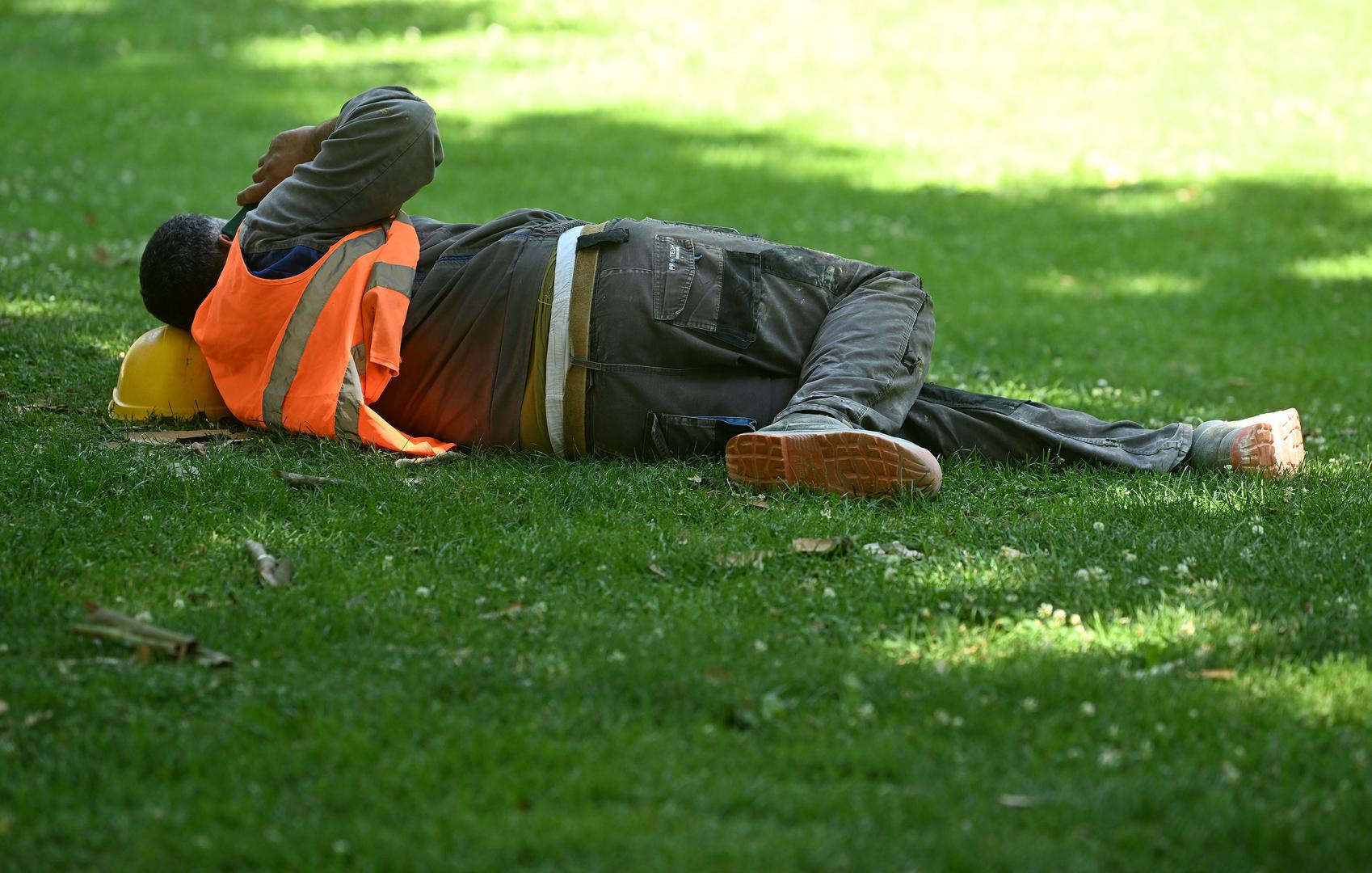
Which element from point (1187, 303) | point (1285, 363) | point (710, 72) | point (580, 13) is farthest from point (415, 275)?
point (580, 13)

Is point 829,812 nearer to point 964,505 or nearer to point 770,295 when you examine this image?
point 964,505

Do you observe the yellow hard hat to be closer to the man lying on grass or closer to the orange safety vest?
the man lying on grass

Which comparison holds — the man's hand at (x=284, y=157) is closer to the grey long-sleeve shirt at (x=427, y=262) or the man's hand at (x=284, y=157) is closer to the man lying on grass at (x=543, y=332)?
the man lying on grass at (x=543, y=332)

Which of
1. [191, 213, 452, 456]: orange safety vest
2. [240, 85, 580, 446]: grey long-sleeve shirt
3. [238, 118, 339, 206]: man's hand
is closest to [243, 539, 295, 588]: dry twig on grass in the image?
[191, 213, 452, 456]: orange safety vest

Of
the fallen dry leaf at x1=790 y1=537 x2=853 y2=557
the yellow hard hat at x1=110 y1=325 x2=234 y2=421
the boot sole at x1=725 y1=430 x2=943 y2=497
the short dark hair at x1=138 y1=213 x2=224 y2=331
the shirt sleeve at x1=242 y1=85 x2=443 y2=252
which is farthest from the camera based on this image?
the yellow hard hat at x1=110 y1=325 x2=234 y2=421

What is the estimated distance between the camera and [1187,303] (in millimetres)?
9375

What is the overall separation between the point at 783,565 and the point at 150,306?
111 inches

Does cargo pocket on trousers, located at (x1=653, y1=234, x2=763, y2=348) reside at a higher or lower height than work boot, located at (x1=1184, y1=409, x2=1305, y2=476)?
higher

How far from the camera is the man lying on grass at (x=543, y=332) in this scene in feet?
15.8

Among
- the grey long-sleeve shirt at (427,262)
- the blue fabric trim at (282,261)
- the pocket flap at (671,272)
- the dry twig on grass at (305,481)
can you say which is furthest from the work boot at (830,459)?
Answer: the blue fabric trim at (282,261)

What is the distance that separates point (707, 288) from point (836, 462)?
0.87 meters

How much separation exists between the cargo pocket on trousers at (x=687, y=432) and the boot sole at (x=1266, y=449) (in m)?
1.87

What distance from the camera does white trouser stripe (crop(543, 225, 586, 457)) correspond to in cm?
483

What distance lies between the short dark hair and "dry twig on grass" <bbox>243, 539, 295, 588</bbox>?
151 cm
